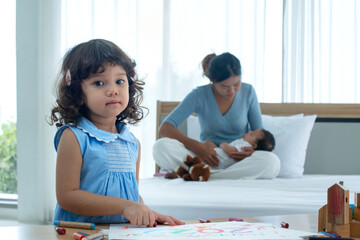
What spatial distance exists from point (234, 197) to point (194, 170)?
1.75 feet

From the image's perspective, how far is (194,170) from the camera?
7.38 ft

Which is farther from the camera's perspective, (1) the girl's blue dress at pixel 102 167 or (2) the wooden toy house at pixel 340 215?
(1) the girl's blue dress at pixel 102 167

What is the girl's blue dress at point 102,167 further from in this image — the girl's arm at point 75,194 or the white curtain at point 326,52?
the white curtain at point 326,52

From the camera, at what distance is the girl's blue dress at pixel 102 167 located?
102cm

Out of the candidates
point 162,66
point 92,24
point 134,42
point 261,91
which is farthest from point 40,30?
point 261,91

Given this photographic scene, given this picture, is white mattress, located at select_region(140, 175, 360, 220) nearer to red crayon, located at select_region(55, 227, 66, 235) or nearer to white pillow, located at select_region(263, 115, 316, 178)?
white pillow, located at select_region(263, 115, 316, 178)

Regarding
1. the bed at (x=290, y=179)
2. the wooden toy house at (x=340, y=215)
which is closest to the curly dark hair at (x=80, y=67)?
the wooden toy house at (x=340, y=215)

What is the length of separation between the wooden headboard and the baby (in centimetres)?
61

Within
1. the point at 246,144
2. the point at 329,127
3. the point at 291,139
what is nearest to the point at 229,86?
the point at 246,144

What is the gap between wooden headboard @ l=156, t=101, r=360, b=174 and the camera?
2957mm

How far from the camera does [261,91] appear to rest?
3285 mm

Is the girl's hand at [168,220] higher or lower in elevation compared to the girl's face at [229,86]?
lower

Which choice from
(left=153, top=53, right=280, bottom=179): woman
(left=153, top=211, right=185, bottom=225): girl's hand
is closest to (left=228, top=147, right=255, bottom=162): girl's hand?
(left=153, top=53, right=280, bottom=179): woman

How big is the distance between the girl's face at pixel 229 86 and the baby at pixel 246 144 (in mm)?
249
